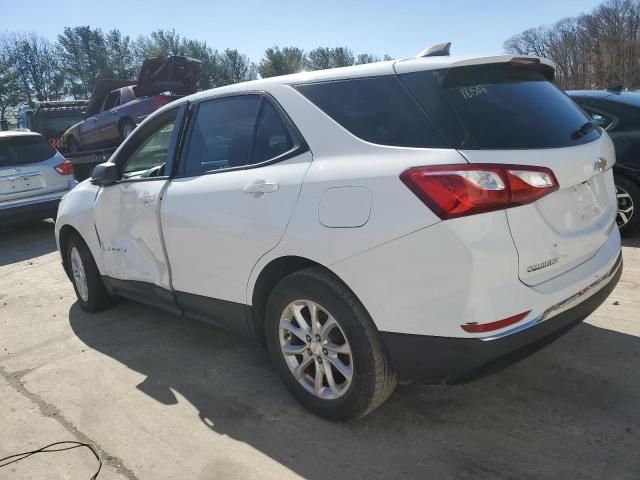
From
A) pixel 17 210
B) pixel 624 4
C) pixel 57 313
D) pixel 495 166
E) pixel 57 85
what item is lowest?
pixel 57 313

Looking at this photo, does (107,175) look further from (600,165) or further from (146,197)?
(600,165)

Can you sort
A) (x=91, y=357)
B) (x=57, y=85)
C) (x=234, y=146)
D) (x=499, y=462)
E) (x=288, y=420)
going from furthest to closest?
1. (x=57, y=85)
2. (x=91, y=357)
3. (x=234, y=146)
4. (x=288, y=420)
5. (x=499, y=462)

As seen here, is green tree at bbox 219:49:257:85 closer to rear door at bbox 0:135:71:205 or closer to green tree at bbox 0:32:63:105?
green tree at bbox 0:32:63:105

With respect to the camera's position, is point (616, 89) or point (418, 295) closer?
point (418, 295)

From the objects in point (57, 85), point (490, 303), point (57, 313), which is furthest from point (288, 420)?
point (57, 85)

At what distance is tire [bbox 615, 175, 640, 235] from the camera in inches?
206

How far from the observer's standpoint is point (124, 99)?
13070mm

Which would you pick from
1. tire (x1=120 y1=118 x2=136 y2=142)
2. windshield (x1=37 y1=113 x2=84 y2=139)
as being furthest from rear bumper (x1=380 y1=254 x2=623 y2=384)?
windshield (x1=37 y1=113 x2=84 y2=139)

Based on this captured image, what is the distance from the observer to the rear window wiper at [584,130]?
260 centimetres

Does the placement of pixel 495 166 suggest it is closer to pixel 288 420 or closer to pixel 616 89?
pixel 288 420

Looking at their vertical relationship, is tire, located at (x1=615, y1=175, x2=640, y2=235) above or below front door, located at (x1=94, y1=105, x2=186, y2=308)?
below

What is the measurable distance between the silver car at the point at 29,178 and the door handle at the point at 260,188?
21.4 ft

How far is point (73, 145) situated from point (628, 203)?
14.2 meters

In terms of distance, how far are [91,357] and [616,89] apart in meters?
6.05
